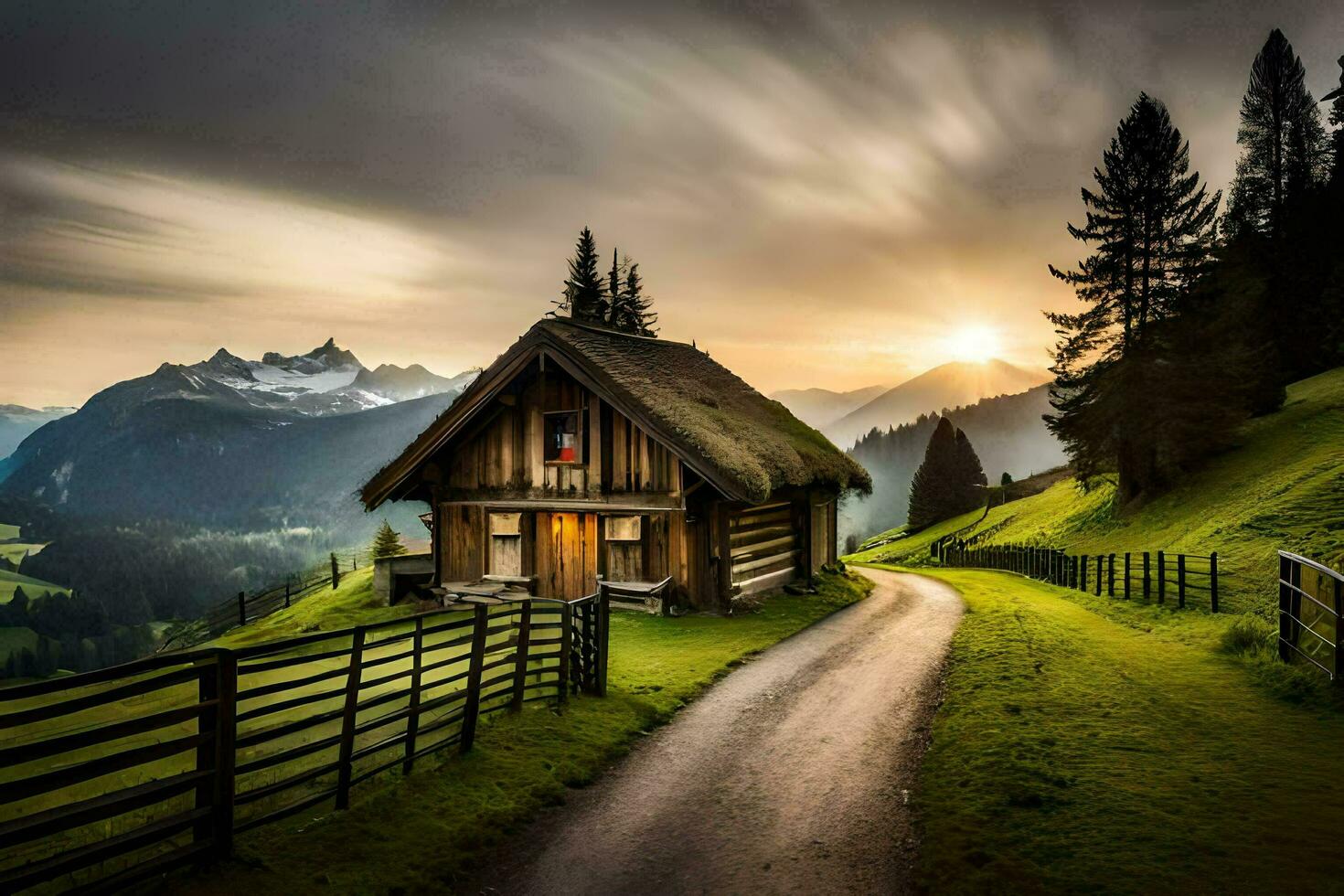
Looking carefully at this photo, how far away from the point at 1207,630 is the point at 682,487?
1118 cm

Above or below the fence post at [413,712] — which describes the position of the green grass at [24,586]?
below

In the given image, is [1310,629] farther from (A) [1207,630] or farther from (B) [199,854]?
(B) [199,854]

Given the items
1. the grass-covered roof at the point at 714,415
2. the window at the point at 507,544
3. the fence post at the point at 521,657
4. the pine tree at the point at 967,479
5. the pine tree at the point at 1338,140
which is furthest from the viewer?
the pine tree at the point at 967,479

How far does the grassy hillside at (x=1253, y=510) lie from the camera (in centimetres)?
1617

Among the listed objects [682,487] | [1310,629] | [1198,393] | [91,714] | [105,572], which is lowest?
[105,572]

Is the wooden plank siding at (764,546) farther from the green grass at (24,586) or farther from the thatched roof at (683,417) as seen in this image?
the green grass at (24,586)

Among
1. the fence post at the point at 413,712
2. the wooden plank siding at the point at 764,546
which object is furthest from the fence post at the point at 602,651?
the wooden plank siding at the point at 764,546

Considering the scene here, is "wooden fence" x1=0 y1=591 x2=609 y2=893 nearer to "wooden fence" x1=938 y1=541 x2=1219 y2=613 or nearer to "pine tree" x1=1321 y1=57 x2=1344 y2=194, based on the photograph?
"wooden fence" x1=938 y1=541 x2=1219 y2=613

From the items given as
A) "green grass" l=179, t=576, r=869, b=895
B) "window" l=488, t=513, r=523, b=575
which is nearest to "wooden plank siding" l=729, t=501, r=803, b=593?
"window" l=488, t=513, r=523, b=575

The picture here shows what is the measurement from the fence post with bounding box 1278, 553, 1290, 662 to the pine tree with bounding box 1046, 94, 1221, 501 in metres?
22.4

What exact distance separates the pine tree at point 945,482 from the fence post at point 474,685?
64596 millimetres

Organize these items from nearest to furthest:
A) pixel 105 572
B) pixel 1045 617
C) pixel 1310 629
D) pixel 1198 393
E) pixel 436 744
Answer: pixel 436 744 < pixel 1310 629 < pixel 1045 617 < pixel 1198 393 < pixel 105 572

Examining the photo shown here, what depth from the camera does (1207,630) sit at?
41.3 ft

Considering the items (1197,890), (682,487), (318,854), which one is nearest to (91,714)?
(318,854)
